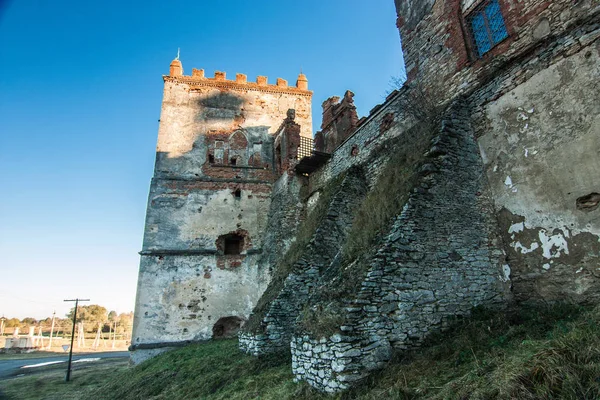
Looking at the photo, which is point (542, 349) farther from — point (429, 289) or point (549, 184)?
point (549, 184)

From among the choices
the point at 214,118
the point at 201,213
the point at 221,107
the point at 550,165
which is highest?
the point at 221,107

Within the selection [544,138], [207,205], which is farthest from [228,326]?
[544,138]

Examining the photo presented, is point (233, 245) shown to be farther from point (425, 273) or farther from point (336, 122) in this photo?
point (425, 273)

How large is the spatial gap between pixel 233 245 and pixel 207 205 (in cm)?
217

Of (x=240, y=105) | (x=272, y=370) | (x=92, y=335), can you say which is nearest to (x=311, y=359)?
(x=272, y=370)

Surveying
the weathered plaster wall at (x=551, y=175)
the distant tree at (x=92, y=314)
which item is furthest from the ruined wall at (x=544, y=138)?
the distant tree at (x=92, y=314)

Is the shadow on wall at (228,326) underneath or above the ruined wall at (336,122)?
underneath

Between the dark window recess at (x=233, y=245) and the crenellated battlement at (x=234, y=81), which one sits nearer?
the dark window recess at (x=233, y=245)

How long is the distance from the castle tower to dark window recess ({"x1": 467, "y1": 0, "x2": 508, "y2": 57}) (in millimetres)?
9985

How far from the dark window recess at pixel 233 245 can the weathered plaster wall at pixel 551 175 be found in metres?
11.2

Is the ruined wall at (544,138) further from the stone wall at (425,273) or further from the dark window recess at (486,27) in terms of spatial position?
the stone wall at (425,273)

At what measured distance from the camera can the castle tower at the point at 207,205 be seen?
1280 centimetres

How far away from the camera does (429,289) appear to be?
15.8ft

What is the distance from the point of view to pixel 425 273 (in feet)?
16.0
